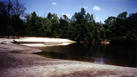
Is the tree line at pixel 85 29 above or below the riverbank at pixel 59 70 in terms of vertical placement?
above

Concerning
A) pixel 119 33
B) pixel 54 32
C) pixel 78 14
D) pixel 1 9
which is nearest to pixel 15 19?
pixel 1 9

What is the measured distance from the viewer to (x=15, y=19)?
35.8m

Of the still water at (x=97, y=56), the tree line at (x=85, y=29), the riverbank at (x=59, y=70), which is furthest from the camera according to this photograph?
the tree line at (x=85, y=29)

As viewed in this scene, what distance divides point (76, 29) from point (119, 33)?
818 inches

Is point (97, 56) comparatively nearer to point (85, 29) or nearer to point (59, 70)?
point (59, 70)

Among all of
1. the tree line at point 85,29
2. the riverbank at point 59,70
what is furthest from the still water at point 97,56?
the tree line at point 85,29

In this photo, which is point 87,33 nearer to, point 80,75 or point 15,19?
point 15,19

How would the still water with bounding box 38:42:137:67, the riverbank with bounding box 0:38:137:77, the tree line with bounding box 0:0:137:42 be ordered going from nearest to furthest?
the riverbank with bounding box 0:38:137:77 → the still water with bounding box 38:42:137:67 → the tree line with bounding box 0:0:137:42

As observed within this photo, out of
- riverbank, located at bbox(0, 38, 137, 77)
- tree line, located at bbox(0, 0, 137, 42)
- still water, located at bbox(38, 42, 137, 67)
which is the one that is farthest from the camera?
tree line, located at bbox(0, 0, 137, 42)

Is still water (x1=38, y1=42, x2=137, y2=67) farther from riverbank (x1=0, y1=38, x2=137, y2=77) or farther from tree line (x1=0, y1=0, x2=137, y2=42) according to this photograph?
tree line (x1=0, y1=0, x2=137, y2=42)

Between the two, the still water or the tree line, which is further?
the tree line

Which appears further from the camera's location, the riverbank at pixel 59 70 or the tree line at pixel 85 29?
the tree line at pixel 85 29

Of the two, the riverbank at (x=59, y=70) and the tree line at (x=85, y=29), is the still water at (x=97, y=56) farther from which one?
the tree line at (x=85, y=29)

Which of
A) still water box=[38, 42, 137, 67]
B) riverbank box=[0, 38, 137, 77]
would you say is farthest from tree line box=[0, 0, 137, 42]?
riverbank box=[0, 38, 137, 77]
